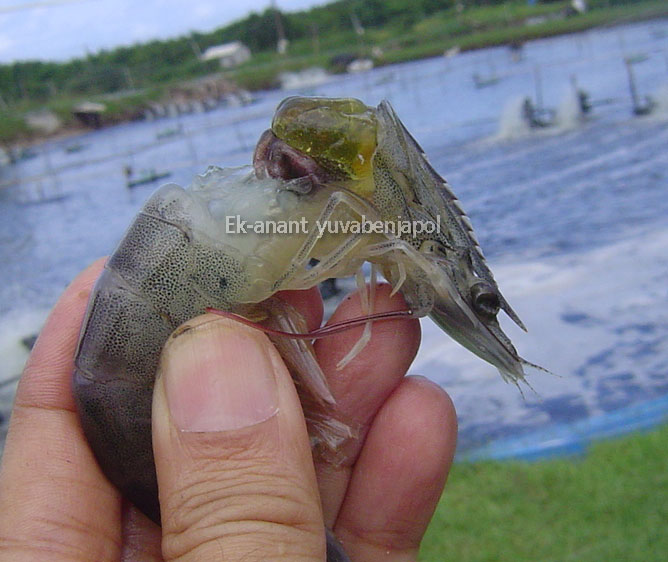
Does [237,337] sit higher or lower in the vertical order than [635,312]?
higher

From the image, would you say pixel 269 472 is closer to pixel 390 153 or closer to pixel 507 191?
pixel 390 153

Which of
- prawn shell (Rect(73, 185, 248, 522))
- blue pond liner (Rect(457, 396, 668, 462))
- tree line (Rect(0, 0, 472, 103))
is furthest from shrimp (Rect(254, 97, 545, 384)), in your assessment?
tree line (Rect(0, 0, 472, 103))

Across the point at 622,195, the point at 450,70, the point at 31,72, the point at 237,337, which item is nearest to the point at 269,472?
the point at 237,337

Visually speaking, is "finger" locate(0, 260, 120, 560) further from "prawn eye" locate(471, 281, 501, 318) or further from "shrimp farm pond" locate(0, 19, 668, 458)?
"prawn eye" locate(471, 281, 501, 318)

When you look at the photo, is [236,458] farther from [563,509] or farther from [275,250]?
[563,509]

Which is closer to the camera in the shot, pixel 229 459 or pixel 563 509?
pixel 229 459

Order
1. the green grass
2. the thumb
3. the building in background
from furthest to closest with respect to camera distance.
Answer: the building in background → the green grass → the thumb

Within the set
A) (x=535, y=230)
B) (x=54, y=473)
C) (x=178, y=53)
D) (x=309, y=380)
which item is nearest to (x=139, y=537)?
(x=54, y=473)
